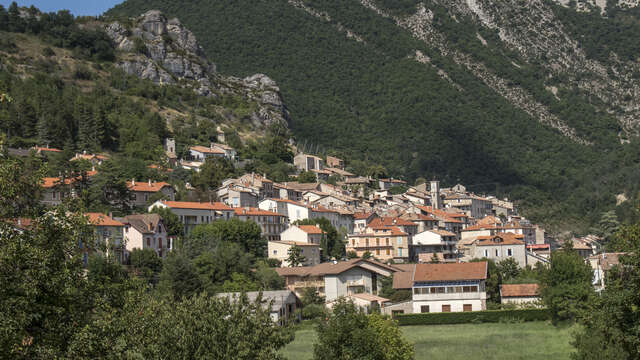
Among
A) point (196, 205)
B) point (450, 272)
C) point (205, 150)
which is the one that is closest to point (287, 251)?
point (196, 205)

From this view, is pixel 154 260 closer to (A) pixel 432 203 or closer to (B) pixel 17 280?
(B) pixel 17 280

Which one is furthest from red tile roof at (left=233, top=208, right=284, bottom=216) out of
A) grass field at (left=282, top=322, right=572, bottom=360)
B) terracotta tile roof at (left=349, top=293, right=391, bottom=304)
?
grass field at (left=282, top=322, right=572, bottom=360)

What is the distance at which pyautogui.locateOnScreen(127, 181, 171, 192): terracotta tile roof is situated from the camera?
104662mm

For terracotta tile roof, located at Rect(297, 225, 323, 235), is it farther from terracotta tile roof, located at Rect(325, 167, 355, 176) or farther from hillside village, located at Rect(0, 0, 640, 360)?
terracotta tile roof, located at Rect(325, 167, 355, 176)

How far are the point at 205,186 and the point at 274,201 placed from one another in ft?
39.9

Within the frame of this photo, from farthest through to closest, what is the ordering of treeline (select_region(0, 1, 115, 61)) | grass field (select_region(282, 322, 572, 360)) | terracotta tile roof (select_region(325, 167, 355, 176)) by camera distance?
treeline (select_region(0, 1, 115, 61)) → terracotta tile roof (select_region(325, 167, 355, 176)) → grass field (select_region(282, 322, 572, 360))

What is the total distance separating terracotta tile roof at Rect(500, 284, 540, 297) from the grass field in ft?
29.9

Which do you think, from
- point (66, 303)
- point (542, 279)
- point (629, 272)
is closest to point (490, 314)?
point (542, 279)

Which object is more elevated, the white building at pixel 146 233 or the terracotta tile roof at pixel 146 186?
the terracotta tile roof at pixel 146 186

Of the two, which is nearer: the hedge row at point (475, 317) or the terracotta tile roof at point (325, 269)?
the hedge row at point (475, 317)

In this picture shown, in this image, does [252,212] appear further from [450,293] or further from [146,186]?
[450,293]

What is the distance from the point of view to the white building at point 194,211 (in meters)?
98.9

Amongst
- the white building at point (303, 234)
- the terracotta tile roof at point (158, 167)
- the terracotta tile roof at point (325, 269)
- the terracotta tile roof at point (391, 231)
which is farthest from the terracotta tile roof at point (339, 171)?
the terracotta tile roof at point (325, 269)

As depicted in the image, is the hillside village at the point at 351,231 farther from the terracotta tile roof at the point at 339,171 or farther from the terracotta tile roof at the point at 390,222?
the terracotta tile roof at the point at 339,171
